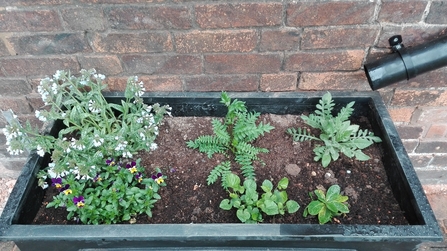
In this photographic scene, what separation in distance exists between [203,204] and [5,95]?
1073 millimetres

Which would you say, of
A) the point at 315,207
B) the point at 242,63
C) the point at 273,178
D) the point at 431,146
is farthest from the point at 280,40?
the point at 431,146

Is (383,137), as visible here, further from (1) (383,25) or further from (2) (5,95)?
(2) (5,95)

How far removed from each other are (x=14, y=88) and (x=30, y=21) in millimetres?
400

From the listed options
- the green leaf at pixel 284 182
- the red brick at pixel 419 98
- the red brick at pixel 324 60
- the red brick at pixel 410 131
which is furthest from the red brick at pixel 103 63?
the red brick at pixel 410 131

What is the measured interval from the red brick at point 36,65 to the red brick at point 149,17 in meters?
0.28

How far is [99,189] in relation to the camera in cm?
136

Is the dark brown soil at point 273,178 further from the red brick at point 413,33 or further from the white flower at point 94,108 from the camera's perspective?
the red brick at point 413,33

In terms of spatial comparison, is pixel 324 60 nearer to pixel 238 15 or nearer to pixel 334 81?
pixel 334 81

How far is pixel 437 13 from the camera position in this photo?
1.36 meters

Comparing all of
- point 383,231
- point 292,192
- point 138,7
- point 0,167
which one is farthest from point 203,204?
point 0,167

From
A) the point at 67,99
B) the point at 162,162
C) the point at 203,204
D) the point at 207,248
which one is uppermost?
the point at 67,99

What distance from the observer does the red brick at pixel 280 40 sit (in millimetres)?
1421

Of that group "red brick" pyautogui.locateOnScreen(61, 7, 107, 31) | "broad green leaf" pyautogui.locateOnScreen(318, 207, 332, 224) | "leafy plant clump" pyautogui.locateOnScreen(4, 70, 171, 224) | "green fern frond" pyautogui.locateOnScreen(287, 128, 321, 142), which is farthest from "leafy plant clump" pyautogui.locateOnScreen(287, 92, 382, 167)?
"red brick" pyautogui.locateOnScreen(61, 7, 107, 31)

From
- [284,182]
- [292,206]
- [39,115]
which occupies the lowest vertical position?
[292,206]
